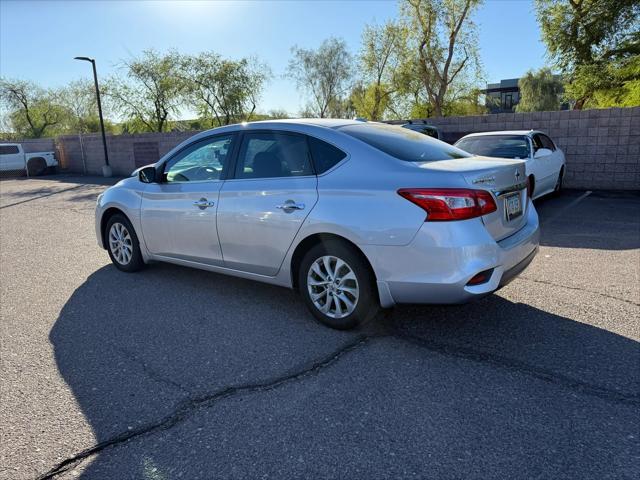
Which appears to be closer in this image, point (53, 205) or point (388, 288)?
point (388, 288)

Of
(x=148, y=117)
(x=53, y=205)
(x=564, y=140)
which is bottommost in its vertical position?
(x=53, y=205)

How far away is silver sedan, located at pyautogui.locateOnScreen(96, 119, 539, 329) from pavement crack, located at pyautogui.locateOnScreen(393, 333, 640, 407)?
1.30 feet

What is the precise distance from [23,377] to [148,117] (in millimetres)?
31151

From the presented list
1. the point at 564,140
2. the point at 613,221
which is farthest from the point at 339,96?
the point at 613,221

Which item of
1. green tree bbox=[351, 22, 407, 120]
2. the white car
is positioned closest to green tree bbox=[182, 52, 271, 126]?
green tree bbox=[351, 22, 407, 120]

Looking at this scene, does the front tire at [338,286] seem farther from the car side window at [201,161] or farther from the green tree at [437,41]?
the green tree at [437,41]

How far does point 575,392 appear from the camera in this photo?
2816 millimetres

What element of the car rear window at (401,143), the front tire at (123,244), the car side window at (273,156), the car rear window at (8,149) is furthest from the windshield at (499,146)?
the car rear window at (8,149)

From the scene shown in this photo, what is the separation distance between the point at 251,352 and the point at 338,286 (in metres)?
0.82

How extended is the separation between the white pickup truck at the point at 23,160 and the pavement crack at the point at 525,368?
26.2m

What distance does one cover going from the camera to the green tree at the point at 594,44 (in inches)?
681

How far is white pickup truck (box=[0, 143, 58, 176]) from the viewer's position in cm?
2375

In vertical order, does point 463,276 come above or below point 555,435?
above

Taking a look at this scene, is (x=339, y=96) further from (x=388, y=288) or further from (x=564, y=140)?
(x=388, y=288)
